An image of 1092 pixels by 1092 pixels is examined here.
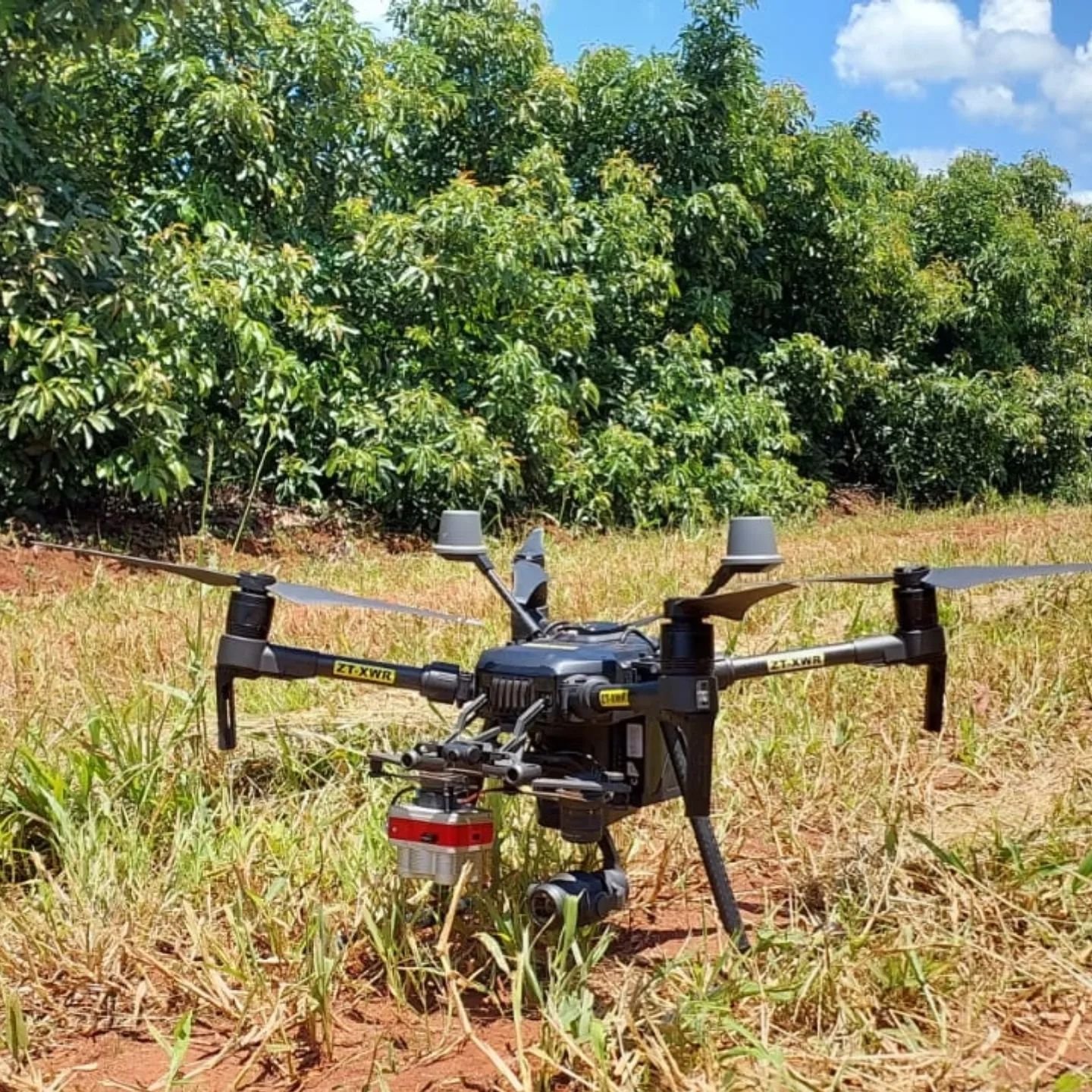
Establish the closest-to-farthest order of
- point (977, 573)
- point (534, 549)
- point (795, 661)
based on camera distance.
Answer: point (795, 661) < point (977, 573) < point (534, 549)

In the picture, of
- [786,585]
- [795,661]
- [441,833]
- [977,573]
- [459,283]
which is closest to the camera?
[786,585]

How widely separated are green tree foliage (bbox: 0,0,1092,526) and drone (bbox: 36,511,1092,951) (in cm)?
526

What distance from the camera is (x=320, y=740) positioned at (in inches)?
113

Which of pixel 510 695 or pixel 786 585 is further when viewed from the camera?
pixel 510 695

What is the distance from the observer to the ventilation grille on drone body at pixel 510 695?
1.62 metres

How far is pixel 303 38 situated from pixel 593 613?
549 centimetres

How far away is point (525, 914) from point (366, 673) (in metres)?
0.49

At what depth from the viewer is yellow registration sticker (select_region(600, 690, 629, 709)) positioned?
5.16 ft

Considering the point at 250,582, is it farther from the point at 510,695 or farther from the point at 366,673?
the point at 510,695

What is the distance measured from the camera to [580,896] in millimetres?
1708

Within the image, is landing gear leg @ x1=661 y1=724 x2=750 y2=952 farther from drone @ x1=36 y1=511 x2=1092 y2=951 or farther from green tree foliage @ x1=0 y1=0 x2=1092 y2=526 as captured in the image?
green tree foliage @ x1=0 y1=0 x2=1092 y2=526

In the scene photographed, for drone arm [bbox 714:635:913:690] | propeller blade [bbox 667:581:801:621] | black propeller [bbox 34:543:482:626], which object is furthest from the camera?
black propeller [bbox 34:543:482:626]

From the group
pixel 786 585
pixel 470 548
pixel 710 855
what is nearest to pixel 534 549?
pixel 470 548

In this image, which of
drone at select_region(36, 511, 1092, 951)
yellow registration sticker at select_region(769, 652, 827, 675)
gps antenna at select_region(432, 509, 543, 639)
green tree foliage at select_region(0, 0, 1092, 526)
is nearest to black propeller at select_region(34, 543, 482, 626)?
drone at select_region(36, 511, 1092, 951)
